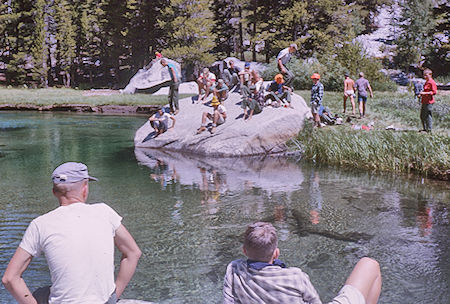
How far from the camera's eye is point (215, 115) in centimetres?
1838

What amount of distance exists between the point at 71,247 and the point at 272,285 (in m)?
1.40

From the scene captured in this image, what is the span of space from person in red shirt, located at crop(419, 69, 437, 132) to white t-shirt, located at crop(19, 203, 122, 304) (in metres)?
14.1

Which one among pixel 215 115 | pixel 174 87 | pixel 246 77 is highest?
pixel 246 77

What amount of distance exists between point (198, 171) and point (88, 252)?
38.8ft

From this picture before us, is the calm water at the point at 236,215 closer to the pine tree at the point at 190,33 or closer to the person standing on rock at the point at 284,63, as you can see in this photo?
the person standing on rock at the point at 284,63

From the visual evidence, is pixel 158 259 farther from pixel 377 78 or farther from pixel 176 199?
pixel 377 78

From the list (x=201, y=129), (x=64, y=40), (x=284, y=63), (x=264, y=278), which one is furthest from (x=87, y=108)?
(x=264, y=278)

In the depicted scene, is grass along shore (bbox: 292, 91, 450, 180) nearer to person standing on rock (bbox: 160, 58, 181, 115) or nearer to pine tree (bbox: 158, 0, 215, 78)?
person standing on rock (bbox: 160, 58, 181, 115)

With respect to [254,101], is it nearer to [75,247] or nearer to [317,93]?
[317,93]

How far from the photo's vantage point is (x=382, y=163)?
1460 centimetres

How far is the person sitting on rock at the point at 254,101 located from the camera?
1838 centimetres

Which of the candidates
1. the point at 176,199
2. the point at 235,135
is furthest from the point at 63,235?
the point at 235,135

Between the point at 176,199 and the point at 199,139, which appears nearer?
Answer: the point at 176,199

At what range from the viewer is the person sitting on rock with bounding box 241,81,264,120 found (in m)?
18.4
